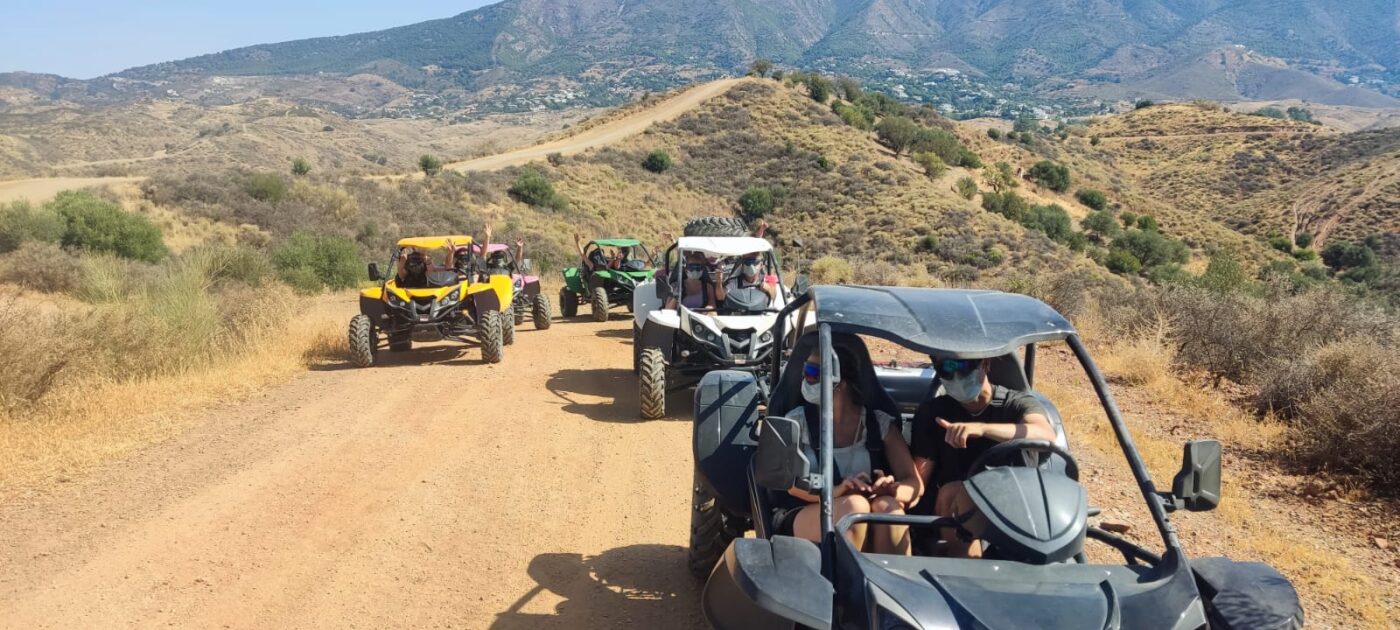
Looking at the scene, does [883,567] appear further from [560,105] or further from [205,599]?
[560,105]

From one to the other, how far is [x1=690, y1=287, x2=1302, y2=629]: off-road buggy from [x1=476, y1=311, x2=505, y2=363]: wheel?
819 centimetres

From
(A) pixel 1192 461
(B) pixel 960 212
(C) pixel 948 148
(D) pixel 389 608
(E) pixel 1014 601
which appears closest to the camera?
(E) pixel 1014 601

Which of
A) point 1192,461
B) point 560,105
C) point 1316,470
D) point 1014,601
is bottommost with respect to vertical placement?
point 1316,470

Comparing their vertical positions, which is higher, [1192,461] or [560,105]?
[560,105]

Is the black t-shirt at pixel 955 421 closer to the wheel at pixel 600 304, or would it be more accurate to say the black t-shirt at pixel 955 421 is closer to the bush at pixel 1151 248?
the wheel at pixel 600 304

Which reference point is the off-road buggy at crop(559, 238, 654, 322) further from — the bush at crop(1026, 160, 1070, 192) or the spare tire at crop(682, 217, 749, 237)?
the bush at crop(1026, 160, 1070, 192)

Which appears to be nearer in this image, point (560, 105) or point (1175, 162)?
point (1175, 162)

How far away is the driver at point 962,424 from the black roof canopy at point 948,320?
7.7 inches

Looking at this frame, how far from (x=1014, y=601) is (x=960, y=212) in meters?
37.5

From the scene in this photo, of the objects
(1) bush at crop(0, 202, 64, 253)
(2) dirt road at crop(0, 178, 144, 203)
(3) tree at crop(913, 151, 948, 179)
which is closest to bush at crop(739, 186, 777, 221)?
(3) tree at crop(913, 151, 948, 179)

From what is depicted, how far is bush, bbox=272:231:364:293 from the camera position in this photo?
793 inches

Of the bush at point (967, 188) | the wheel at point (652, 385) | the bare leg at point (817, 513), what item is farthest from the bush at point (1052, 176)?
the bare leg at point (817, 513)

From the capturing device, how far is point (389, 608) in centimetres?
472

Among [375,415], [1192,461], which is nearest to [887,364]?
[1192,461]
